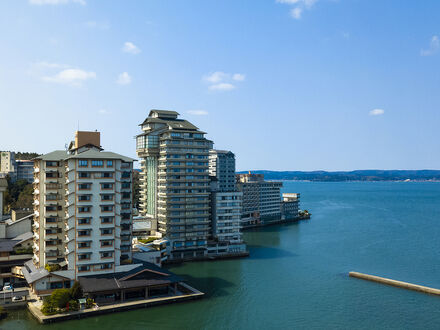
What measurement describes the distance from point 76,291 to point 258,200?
7560cm

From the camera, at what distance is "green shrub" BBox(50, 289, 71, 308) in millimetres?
38031

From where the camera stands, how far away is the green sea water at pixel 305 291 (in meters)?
37.8

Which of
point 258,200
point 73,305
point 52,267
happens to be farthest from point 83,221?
point 258,200

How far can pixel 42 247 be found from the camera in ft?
152

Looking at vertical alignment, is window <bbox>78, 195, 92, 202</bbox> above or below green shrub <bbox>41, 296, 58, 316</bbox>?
above

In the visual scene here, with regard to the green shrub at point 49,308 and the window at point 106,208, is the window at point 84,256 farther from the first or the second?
the green shrub at point 49,308

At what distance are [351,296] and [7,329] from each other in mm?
36131

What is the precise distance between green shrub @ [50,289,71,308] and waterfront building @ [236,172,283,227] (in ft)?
226

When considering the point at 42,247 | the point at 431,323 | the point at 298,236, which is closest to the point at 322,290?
the point at 431,323

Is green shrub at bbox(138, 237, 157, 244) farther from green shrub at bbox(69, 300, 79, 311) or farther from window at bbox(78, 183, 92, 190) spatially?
green shrub at bbox(69, 300, 79, 311)

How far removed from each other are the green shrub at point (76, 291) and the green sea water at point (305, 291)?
2.92 metres

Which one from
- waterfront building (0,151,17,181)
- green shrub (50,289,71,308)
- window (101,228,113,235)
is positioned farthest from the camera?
waterfront building (0,151,17,181)

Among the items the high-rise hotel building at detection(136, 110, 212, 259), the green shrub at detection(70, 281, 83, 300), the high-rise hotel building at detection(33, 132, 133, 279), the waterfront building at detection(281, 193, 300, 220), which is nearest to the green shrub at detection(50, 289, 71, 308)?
the green shrub at detection(70, 281, 83, 300)

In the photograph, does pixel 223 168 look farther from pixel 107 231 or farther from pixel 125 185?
pixel 107 231
